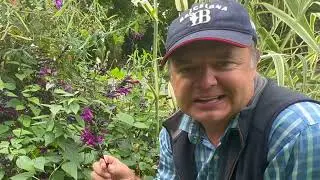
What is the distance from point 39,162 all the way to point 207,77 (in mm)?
810

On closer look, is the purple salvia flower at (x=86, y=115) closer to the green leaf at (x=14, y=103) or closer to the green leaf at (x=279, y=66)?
the green leaf at (x=14, y=103)

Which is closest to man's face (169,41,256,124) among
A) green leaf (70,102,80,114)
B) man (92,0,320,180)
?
man (92,0,320,180)

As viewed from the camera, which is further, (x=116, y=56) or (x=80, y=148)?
(x=116, y=56)

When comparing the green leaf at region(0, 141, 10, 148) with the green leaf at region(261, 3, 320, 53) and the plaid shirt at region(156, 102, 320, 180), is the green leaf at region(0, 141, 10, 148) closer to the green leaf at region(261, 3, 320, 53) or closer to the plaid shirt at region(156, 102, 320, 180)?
the plaid shirt at region(156, 102, 320, 180)

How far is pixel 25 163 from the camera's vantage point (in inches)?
80.2

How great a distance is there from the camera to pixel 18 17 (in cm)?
243

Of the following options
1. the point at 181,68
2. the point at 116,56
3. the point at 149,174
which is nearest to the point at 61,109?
the point at 149,174

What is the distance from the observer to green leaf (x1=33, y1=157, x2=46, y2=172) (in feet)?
6.68

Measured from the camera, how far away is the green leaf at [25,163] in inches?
79.7

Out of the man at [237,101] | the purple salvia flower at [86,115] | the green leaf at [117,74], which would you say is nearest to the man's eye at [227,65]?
the man at [237,101]

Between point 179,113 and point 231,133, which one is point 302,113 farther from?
point 179,113

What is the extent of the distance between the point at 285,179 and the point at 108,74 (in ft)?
4.18

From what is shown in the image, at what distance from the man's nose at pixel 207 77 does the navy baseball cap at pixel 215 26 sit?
7cm

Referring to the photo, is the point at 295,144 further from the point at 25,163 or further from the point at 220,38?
the point at 25,163
